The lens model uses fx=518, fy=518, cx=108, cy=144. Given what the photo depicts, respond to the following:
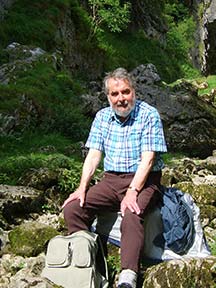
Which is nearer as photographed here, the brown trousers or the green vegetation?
the brown trousers

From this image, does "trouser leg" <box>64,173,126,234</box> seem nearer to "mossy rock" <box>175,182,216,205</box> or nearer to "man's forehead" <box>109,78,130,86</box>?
"man's forehead" <box>109,78,130,86</box>

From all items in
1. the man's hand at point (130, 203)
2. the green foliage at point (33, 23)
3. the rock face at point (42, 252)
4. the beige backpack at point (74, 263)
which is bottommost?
the green foliage at point (33, 23)

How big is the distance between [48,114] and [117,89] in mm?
8384

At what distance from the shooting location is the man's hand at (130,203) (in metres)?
4.65

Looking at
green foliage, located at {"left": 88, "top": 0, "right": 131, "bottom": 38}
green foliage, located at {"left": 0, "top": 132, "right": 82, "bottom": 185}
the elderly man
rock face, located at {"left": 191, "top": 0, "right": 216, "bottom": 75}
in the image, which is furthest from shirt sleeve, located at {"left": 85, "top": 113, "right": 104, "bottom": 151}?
green foliage, located at {"left": 88, "top": 0, "right": 131, "bottom": 38}

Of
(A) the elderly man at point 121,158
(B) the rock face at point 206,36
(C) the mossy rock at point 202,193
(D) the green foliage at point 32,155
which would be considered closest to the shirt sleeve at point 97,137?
(A) the elderly man at point 121,158

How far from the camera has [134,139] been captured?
5.10 m

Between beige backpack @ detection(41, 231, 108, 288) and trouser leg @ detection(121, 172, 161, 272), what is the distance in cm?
28

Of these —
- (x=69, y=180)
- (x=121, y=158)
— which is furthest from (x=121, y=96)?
(x=69, y=180)

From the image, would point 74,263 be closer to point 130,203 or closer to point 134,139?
point 130,203

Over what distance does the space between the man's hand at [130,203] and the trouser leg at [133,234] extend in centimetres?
4

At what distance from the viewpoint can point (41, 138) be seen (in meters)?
12.1

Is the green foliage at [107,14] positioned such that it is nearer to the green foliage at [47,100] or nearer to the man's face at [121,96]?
the green foliage at [47,100]

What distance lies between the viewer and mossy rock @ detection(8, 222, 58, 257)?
5469mm
